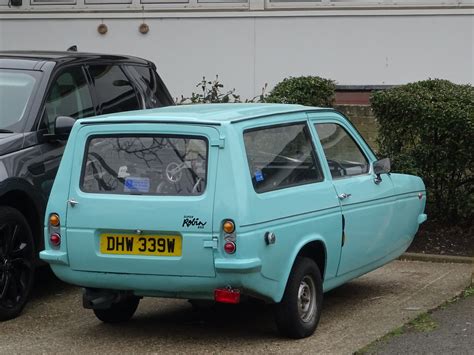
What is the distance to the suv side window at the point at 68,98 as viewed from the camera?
8.20m

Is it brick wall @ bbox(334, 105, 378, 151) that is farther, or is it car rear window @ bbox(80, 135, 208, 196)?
brick wall @ bbox(334, 105, 378, 151)

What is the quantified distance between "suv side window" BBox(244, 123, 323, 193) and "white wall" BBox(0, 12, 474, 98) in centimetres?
636

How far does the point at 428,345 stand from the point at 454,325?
599mm

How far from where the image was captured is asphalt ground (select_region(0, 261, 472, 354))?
→ 6.61m

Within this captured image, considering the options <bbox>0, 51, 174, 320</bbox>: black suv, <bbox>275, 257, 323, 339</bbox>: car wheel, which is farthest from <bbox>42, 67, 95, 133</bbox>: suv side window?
<bbox>275, 257, 323, 339</bbox>: car wheel

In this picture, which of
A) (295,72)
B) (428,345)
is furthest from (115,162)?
(295,72)

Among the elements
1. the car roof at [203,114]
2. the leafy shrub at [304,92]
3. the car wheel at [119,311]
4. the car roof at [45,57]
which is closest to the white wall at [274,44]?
the leafy shrub at [304,92]

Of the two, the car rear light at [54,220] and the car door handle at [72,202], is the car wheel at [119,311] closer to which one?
the car rear light at [54,220]

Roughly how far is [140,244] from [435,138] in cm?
478

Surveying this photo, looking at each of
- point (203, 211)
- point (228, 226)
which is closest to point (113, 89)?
point (203, 211)

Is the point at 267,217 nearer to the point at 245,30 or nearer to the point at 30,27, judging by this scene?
the point at 245,30

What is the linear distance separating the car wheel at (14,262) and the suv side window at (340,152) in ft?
8.08

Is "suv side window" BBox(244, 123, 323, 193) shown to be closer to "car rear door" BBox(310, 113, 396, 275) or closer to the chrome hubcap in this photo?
"car rear door" BBox(310, 113, 396, 275)

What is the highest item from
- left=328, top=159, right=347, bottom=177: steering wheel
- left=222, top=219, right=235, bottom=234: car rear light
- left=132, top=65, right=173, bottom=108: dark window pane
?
left=132, top=65, right=173, bottom=108: dark window pane
